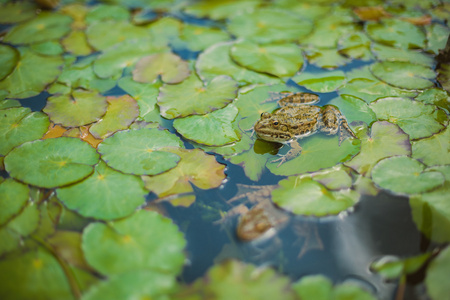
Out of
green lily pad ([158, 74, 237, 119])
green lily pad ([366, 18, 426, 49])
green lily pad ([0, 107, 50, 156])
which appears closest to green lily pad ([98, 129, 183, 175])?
green lily pad ([158, 74, 237, 119])

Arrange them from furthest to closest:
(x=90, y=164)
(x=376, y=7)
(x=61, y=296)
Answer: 1. (x=376, y=7)
2. (x=90, y=164)
3. (x=61, y=296)

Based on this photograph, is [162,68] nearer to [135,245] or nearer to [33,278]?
[135,245]

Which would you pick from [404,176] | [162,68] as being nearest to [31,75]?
[162,68]

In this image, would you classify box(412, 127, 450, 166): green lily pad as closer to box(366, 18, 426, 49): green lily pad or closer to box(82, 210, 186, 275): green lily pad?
box(366, 18, 426, 49): green lily pad

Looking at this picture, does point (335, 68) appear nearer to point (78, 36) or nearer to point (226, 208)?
point (226, 208)

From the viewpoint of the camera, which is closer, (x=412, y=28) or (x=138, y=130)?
(x=138, y=130)

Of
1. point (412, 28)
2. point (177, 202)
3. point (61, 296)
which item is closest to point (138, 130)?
point (177, 202)

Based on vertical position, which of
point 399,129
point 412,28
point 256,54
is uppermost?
point 412,28

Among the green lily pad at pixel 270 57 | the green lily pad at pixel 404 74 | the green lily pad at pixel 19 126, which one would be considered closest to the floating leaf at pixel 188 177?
the green lily pad at pixel 19 126

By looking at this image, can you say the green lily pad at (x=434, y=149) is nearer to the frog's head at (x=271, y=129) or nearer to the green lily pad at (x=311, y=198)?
the green lily pad at (x=311, y=198)
